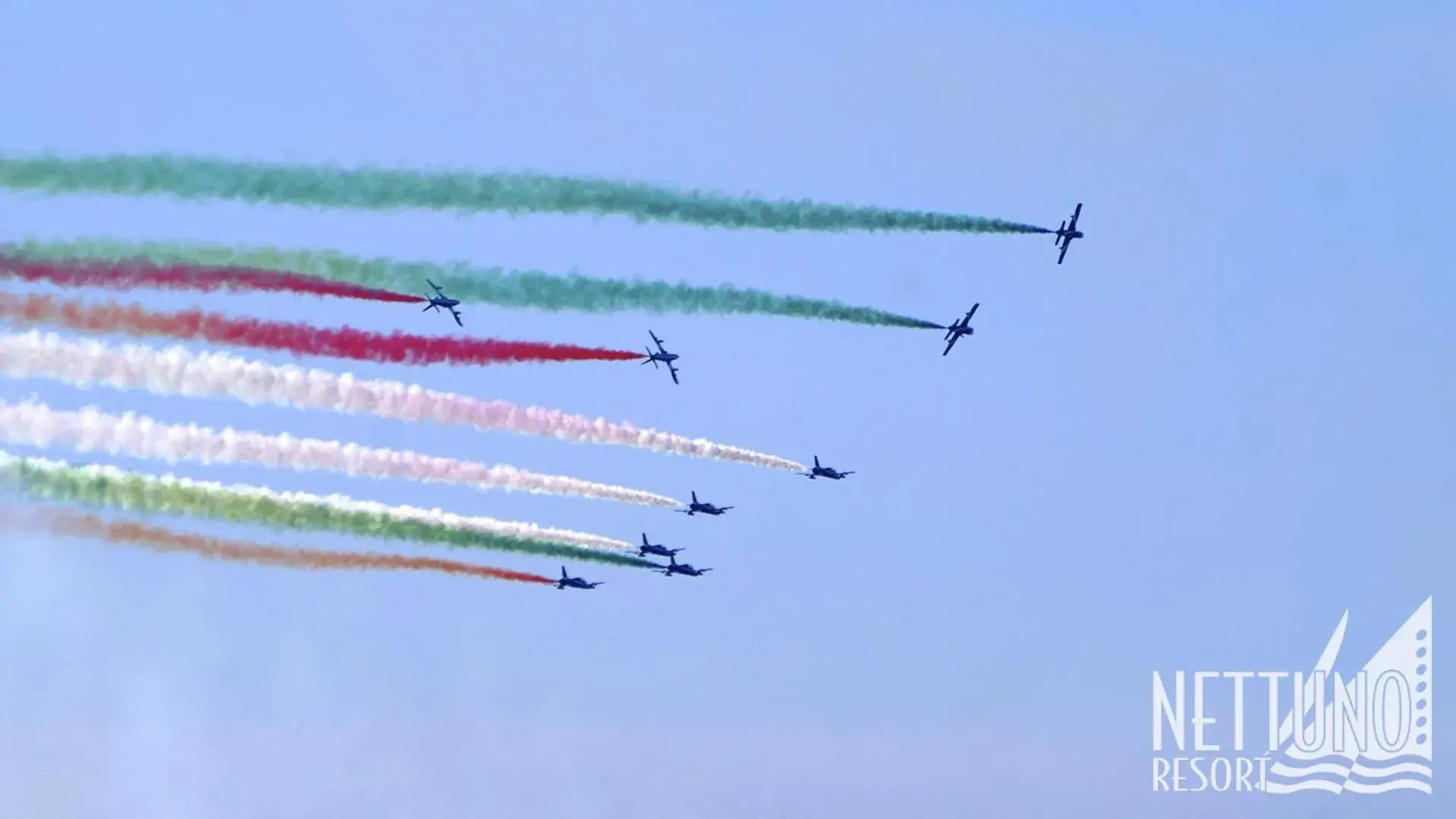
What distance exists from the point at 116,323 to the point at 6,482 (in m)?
3.95

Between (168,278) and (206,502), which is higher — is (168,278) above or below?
above

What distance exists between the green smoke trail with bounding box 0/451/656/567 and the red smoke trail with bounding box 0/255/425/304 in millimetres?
3809

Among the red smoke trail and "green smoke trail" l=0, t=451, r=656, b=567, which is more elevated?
the red smoke trail

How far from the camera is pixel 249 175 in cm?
5578

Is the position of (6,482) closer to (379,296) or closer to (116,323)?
(116,323)

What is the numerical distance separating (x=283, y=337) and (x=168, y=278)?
3.21 meters

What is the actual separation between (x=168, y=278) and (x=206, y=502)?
17.5ft

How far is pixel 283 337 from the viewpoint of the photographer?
56750 millimetres

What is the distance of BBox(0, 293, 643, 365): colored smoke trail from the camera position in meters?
53.2

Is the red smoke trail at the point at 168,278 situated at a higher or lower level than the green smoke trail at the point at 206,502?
higher

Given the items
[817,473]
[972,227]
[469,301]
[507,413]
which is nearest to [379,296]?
[469,301]

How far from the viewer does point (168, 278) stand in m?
54.5

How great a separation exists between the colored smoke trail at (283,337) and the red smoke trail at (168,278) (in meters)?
0.50

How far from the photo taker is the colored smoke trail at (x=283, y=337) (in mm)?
53156
